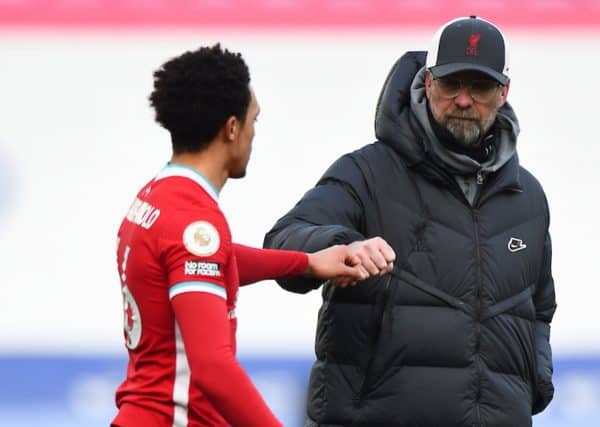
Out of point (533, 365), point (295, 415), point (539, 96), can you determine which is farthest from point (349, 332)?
point (539, 96)

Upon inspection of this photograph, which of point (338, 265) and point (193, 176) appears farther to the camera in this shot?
point (338, 265)

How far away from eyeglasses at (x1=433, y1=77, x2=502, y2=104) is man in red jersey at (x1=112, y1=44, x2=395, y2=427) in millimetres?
526

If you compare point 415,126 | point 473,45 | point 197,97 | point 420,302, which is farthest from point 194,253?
point 473,45

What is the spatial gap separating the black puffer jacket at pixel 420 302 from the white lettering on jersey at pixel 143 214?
406mm

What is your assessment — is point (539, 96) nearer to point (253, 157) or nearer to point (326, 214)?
point (253, 157)

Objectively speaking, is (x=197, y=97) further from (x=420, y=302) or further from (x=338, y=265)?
(x=420, y=302)

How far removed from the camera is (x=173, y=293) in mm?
2209

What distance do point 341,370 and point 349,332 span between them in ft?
0.21

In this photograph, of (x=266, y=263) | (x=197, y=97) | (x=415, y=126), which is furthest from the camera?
(x=415, y=126)

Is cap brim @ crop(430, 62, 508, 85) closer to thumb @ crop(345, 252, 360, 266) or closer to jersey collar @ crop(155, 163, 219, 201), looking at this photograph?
thumb @ crop(345, 252, 360, 266)

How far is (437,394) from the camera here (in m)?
2.73

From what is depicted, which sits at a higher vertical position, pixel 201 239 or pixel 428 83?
pixel 428 83

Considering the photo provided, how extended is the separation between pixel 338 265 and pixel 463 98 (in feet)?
1.63

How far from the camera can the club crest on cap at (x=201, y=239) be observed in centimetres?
221
